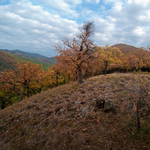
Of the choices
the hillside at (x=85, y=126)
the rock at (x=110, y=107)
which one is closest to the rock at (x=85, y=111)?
the hillside at (x=85, y=126)

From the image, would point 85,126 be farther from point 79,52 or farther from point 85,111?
point 79,52

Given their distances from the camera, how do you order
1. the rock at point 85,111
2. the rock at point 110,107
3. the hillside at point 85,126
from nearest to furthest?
the hillside at point 85,126 < the rock at point 110,107 < the rock at point 85,111

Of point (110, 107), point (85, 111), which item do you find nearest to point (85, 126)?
point (85, 111)

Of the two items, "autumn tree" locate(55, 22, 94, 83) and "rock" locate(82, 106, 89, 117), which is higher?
"autumn tree" locate(55, 22, 94, 83)

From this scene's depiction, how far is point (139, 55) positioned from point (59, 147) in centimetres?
3689

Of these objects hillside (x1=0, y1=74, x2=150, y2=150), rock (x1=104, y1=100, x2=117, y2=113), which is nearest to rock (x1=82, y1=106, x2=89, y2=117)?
hillside (x1=0, y1=74, x2=150, y2=150)

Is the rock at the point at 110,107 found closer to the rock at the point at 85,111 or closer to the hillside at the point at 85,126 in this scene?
the hillside at the point at 85,126

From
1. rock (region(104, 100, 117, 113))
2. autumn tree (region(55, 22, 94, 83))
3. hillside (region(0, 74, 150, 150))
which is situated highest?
autumn tree (region(55, 22, 94, 83))

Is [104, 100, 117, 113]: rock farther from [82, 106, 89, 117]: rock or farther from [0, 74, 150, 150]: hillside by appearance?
[82, 106, 89, 117]: rock

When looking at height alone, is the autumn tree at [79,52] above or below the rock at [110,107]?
above

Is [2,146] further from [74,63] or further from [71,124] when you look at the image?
[74,63]

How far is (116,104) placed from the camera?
878 centimetres

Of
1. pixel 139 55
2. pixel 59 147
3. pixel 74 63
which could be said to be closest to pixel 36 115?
pixel 59 147

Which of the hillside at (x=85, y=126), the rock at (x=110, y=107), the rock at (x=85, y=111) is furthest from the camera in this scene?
the rock at (x=85, y=111)
